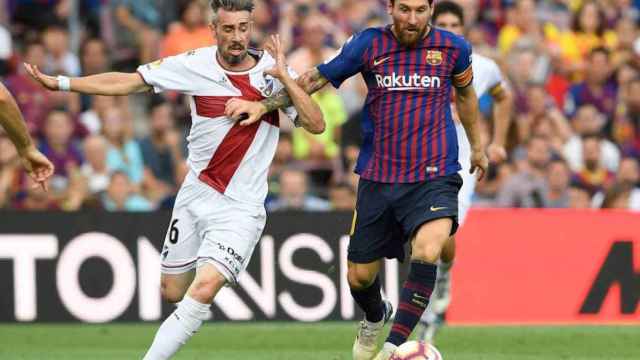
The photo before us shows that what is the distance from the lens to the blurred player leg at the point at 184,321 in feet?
30.0

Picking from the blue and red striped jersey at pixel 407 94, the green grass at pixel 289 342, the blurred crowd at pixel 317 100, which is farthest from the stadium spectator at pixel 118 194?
the blue and red striped jersey at pixel 407 94

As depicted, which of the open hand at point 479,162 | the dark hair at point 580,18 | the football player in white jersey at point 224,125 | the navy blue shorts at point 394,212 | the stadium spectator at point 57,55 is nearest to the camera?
the football player in white jersey at point 224,125

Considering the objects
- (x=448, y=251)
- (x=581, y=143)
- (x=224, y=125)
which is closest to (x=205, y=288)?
(x=224, y=125)

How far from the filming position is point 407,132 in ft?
32.0

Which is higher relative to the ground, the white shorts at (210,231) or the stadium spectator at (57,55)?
the white shorts at (210,231)

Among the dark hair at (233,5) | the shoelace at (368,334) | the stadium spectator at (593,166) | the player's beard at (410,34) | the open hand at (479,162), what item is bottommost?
the stadium spectator at (593,166)

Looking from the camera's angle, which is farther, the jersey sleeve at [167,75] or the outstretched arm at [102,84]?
the jersey sleeve at [167,75]

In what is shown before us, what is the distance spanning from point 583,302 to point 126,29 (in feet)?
21.8

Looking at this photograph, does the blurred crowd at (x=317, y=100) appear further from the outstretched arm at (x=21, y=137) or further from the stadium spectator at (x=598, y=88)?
the outstretched arm at (x=21, y=137)

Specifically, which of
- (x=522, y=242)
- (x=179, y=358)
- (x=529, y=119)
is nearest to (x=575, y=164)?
(x=529, y=119)

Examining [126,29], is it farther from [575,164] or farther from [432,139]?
[432,139]

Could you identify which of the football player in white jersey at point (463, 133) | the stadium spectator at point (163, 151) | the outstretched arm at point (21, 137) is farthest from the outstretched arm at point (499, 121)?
the stadium spectator at point (163, 151)

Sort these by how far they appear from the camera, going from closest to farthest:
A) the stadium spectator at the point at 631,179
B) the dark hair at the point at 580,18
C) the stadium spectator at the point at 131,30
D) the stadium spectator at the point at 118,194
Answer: the stadium spectator at the point at 118,194 < the stadium spectator at the point at 631,179 < the stadium spectator at the point at 131,30 < the dark hair at the point at 580,18

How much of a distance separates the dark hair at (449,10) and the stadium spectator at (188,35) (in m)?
6.07
